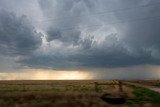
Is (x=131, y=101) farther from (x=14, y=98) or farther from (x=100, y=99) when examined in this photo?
(x=14, y=98)

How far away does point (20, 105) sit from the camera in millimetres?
25062

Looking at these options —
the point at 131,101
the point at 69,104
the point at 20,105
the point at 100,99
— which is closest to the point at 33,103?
the point at 20,105

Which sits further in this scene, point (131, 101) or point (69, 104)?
point (131, 101)

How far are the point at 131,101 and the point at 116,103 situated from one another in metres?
2.37

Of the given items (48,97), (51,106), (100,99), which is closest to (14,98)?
(48,97)

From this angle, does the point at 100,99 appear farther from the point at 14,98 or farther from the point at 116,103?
the point at 14,98

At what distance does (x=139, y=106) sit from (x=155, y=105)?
1366mm

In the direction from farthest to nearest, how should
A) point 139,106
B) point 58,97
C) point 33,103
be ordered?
point 58,97 < point 33,103 < point 139,106

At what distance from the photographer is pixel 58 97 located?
2906cm

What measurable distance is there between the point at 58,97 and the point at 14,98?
4.27 m

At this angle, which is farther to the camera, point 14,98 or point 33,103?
point 14,98

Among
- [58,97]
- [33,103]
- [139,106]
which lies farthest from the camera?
[58,97]

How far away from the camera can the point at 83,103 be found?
82.2 ft

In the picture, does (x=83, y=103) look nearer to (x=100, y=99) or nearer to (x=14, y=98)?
(x=100, y=99)
